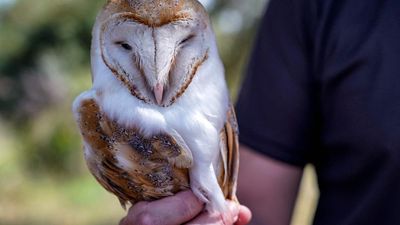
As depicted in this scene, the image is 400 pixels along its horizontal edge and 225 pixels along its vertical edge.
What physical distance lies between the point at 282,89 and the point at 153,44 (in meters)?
0.56

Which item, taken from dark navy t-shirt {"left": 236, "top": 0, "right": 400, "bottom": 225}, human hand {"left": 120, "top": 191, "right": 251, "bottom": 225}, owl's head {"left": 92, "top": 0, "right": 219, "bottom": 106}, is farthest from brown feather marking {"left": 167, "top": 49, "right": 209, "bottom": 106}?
dark navy t-shirt {"left": 236, "top": 0, "right": 400, "bottom": 225}

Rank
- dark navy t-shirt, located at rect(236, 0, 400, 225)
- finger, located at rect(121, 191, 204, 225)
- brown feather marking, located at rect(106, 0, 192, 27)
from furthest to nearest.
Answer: dark navy t-shirt, located at rect(236, 0, 400, 225) → finger, located at rect(121, 191, 204, 225) → brown feather marking, located at rect(106, 0, 192, 27)

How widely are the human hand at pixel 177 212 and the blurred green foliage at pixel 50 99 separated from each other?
3.98 meters

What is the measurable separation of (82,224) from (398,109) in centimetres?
395

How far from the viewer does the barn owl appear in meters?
0.81

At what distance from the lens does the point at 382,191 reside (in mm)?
1156

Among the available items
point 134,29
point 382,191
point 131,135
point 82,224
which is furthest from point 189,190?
point 82,224

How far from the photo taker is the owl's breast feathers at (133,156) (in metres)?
0.85

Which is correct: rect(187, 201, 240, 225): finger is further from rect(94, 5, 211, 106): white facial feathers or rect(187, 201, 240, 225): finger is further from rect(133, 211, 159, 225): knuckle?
rect(94, 5, 211, 106): white facial feathers

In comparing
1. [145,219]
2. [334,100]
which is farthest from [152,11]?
[334,100]

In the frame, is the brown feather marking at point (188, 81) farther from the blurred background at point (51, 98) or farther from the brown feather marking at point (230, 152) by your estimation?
the blurred background at point (51, 98)

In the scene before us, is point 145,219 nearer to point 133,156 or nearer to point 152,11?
point 133,156

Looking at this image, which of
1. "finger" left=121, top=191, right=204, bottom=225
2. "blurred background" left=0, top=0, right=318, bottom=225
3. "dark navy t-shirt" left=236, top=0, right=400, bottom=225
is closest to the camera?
"finger" left=121, top=191, right=204, bottom=225

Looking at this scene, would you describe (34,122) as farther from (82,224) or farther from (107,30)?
(107,30)
